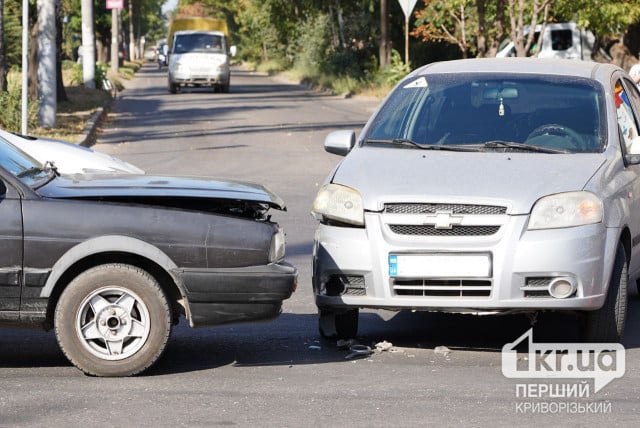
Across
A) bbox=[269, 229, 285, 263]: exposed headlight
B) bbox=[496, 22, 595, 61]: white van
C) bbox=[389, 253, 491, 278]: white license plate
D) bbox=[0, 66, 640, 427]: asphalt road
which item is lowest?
bbox=[496, 22, 595, 61]: white van

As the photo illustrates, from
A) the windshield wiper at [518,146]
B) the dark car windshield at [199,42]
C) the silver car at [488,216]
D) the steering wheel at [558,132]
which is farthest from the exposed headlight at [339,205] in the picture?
the dark car windshield at [199,42]

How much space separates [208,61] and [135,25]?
93376 millimetres

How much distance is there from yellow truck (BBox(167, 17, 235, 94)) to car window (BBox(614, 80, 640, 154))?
3665 centimetres

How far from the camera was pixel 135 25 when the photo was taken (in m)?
137

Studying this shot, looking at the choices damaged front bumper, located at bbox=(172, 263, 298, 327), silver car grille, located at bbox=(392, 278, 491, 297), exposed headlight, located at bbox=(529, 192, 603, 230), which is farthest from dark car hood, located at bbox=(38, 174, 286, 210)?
exposed headlight, located at bbox=(529, 192, 603, 230)

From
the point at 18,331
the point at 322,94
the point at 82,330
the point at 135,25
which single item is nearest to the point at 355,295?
the point at 82,330

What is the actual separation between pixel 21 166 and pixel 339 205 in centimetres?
178

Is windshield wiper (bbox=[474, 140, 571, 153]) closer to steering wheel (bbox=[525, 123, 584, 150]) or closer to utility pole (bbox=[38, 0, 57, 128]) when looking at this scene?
steering wheel (bbox=[525, 123, 584, 150])

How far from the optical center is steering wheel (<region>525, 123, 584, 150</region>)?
8180 millimetres

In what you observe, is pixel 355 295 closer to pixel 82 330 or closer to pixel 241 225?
pixel 241 225

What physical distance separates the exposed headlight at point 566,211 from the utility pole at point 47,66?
18.2 m

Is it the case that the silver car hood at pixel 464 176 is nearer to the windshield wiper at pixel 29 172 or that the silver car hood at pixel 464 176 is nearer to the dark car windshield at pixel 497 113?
the dark car windshield at pixel 497 113

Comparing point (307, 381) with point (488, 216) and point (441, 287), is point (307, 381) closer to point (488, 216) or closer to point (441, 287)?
point (441, 287)

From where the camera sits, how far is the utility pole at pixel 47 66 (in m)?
24.4
